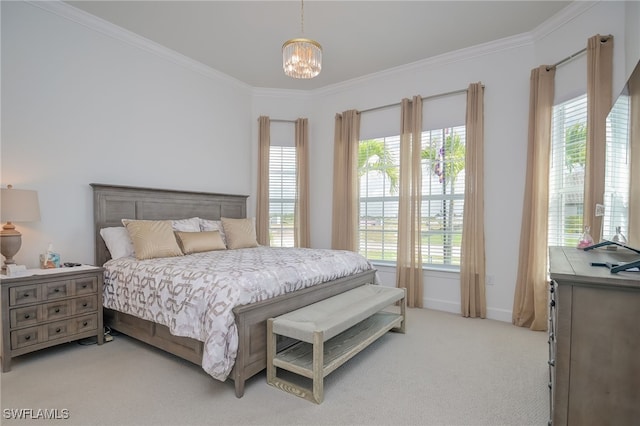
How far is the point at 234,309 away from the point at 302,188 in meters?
3.19

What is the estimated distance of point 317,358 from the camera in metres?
2.02

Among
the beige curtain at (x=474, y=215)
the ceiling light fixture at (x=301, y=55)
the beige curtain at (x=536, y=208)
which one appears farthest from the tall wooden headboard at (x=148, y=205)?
the beige curtain at (x=536, y=208)

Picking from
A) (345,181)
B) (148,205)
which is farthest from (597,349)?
(148,205)

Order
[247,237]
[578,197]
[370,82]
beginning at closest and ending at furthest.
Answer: [578,197] < [247,237] < [370,82]

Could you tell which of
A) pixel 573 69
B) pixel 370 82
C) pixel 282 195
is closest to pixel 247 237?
pixel 282 195

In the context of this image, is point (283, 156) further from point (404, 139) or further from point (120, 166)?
point (120, 166)

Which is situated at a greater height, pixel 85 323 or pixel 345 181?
pixel 345 181

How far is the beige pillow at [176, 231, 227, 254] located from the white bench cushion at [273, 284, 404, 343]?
1564mm

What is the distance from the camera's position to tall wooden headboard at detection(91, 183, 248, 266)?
3359 mm

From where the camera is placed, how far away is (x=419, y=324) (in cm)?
351

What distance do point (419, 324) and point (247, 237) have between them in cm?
225

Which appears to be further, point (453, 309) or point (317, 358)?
point (453, 309)

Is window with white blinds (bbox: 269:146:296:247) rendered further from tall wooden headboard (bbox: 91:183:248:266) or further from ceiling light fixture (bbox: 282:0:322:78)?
ceiling light fixture (bbox: 282:0:322:78)

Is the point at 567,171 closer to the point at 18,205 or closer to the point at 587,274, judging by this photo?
the point at 587,274
